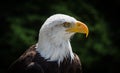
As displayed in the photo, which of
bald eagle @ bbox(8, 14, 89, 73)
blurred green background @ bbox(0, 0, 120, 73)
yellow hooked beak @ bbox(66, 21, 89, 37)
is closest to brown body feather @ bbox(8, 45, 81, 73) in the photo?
bald eagle @ bbox(8, 14, 89, 73)

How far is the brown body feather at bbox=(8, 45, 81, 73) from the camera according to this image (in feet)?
24.1

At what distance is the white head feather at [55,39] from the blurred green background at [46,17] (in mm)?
2428

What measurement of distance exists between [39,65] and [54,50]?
0.23 m

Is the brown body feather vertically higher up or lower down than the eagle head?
lower down

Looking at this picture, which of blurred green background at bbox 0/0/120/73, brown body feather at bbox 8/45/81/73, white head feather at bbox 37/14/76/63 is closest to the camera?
white head feather at bbox 37/14/76/63

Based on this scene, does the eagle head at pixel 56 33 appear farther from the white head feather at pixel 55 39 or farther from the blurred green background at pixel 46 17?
the blurred green background at pixel 46 17

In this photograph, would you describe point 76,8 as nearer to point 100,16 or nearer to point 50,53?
point 100,16

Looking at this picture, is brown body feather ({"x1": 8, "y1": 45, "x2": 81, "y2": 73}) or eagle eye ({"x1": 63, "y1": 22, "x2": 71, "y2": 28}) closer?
eagle eye ({"x1": 63, "y1": 22, "x2": 71, "y2": 28})

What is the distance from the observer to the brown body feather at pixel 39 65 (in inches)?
289

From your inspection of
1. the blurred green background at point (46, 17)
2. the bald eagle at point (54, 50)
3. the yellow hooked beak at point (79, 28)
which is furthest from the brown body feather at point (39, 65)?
the blurred green background at point (46, 17)

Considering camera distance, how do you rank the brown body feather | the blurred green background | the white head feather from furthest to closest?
1. the blurred green background
2. the brown body feather
3. the white head feather

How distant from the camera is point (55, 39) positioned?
725cm

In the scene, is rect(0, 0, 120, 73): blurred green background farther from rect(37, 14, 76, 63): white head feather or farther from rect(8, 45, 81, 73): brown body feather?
rect(37, 14, 76, 63): white head feather

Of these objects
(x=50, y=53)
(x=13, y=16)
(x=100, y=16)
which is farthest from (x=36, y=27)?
(x=50, y=53)
